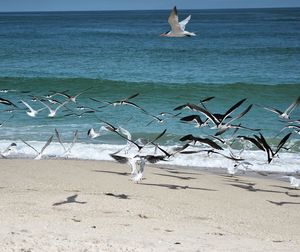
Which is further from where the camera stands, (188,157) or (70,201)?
(188,157)

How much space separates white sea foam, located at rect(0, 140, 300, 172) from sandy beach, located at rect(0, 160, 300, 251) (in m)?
1.45

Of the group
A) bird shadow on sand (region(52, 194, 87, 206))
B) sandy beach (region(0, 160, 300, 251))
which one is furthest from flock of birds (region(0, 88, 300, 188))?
bird shadow on sand (region(52, 194, 87, 206))

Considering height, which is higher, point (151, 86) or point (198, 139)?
point (198, 139)

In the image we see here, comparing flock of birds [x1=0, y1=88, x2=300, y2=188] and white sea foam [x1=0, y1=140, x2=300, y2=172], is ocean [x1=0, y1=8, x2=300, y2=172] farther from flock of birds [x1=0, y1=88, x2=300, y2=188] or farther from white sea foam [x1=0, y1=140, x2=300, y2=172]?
flock of birds [x1=0, y1=88, x2=300, y2=188]

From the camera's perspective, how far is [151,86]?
77.9 feet

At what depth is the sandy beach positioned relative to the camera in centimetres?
510

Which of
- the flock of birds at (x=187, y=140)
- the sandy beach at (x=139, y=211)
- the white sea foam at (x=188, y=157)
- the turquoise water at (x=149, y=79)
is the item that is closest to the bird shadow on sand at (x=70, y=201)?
the sandy beach at (x=139, y=211)

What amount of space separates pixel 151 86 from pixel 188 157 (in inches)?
482

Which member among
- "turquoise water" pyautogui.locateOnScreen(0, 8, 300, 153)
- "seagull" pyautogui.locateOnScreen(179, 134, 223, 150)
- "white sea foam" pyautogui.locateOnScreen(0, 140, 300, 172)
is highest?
"seagull" pyautogui.locateOnScreen(179, 134, 223, 150)

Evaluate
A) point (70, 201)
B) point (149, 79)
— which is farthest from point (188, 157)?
point (149, 79)

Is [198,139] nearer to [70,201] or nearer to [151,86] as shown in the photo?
[70,201]

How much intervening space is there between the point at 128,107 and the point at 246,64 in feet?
46.4

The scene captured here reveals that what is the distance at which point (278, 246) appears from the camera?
5434mm

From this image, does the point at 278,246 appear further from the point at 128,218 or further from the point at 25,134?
the point at 25,134
